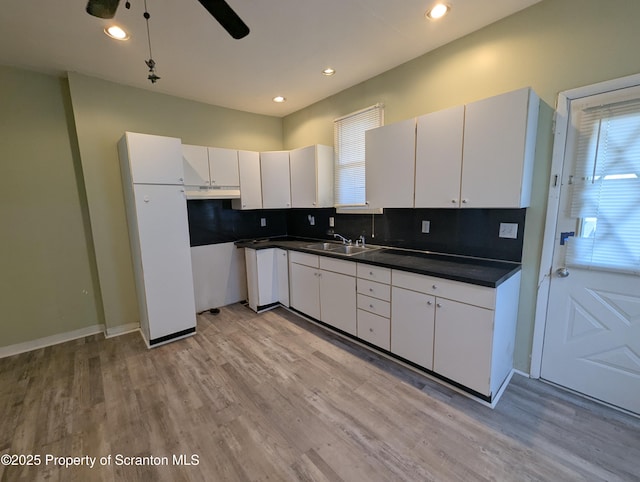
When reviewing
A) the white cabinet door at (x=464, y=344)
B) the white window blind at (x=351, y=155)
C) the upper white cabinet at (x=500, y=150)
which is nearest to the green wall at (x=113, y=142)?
the white window blind at (x=351, y=155)

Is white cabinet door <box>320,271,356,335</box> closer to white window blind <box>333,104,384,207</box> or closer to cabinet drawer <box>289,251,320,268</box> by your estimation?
cabinet drawer <box>289,251,320,268</box>

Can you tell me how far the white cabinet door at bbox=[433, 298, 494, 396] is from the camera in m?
1.84

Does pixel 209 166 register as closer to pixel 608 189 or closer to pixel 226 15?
pixel 226 15

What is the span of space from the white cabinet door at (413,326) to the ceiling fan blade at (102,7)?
243cm

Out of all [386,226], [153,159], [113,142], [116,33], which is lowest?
[386,226]

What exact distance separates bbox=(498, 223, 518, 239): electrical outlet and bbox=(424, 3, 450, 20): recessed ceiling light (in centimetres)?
164

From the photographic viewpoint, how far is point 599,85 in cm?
172

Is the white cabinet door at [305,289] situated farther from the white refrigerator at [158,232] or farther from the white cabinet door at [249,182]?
the white refrigerator at [158,232]

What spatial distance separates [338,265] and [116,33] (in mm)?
2648

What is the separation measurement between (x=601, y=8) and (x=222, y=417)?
3654 mm

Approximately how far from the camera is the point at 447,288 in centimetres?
197

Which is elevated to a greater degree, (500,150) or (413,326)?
(500,150)

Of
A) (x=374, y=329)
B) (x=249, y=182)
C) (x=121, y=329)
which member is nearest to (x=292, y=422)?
(x=374, y=329)

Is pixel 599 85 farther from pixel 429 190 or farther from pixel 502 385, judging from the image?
pixel 502 385
